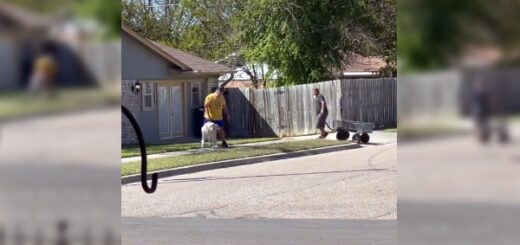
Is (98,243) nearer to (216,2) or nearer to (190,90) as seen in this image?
(190,90)

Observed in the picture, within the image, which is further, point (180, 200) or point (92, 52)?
point (180, 200)

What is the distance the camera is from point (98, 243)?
223 centimetres

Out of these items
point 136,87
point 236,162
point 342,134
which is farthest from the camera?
point 136,87

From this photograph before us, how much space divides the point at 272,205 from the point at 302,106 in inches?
528

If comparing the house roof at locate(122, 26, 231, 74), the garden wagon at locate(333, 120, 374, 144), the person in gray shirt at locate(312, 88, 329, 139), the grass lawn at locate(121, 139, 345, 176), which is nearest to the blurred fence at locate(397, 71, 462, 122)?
the grass lawn at locate(121, 139, 345, 176)

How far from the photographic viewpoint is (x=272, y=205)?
11.0 meters

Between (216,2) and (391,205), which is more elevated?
(216,2)

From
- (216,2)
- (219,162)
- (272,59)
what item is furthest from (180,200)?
(216,2)

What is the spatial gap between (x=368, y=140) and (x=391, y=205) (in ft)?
33.6

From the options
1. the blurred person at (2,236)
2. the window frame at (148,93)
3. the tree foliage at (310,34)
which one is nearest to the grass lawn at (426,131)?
the blurred person at (2,236)

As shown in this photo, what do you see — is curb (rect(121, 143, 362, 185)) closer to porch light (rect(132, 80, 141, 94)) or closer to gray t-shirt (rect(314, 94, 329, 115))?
gray t-shirt (rect(314, 94, 329, 115))

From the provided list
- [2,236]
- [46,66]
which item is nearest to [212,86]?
[2,236]

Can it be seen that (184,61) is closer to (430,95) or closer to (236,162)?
(236,162)

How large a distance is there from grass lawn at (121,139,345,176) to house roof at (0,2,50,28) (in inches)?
446
